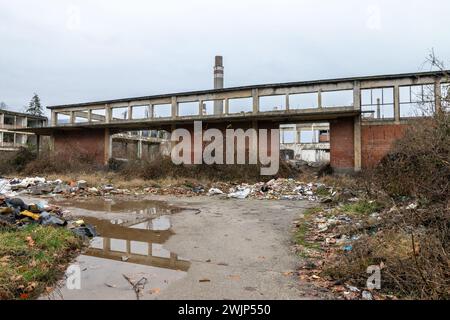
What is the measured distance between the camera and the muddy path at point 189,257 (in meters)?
3.24

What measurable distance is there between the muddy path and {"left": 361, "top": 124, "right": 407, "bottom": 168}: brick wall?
25.7 feet

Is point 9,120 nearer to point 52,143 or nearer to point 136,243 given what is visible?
point 52,143

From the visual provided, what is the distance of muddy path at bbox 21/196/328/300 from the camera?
3.24 m

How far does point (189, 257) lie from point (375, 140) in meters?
12.9

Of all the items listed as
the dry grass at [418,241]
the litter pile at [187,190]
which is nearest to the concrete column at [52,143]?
the litter pile at [187,190]

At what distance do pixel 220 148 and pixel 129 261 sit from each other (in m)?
13.0

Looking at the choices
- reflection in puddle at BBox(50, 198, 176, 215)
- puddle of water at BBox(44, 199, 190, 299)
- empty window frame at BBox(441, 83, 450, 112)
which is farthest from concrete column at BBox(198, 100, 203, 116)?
empty window frame at BBox(441, 83, 450, 112)

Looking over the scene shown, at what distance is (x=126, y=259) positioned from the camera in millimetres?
4359

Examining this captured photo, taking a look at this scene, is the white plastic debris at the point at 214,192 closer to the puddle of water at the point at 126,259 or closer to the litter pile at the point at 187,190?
the litter pile at the point at 187,190

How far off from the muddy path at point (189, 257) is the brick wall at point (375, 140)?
7.82 m

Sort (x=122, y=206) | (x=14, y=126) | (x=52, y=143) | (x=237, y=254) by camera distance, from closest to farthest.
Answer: (x=237, y=254)
(x=122, y=206)
(x=52, y=143)
(x=14, y=126)

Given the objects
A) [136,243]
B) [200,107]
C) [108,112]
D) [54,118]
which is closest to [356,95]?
[200,107]

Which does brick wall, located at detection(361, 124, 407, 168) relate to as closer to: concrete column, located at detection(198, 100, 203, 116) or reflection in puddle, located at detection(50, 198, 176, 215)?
concrete column, located at detection(198, 100, 203, 116)

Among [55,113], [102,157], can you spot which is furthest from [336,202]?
[55,113]
